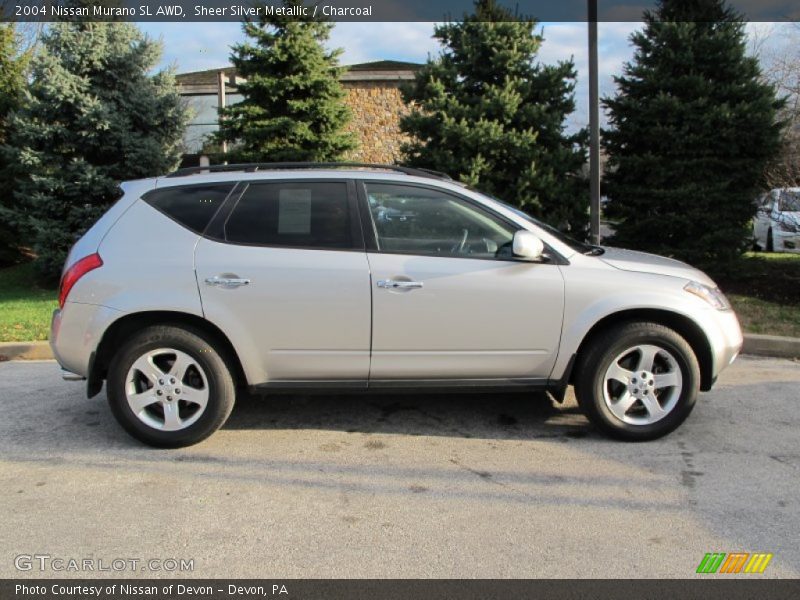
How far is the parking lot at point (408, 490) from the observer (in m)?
2.98

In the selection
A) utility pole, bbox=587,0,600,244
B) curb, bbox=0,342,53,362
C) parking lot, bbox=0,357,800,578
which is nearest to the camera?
parking lot, bbox=0,357,800,578

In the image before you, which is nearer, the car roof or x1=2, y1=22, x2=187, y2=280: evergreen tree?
the car roof

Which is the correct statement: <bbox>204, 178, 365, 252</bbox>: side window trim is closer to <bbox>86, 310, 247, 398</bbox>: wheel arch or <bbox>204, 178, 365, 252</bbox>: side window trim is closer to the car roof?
the car roof

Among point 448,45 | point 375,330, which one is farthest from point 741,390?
point 448,45

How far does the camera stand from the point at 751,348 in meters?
6.87

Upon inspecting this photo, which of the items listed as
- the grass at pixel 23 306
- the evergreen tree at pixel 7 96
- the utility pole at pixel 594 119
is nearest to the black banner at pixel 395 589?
the grass at pixel 23 306

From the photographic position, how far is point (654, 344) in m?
4.24

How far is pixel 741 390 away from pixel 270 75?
348 inches

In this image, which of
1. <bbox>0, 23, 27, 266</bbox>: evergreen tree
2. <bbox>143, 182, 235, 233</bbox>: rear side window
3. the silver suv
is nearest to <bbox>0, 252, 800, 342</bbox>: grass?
<bbox>0, 23, 27, 266</bbox>: evergreen tree

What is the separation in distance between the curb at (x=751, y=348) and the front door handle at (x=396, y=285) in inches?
A: 174

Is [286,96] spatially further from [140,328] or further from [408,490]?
[408,490]

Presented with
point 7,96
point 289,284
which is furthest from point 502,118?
point 7,96

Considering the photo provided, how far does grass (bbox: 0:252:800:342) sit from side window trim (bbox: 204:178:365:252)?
14.6ft

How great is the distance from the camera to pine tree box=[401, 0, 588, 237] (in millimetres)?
9289
